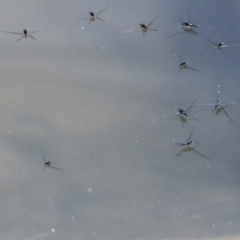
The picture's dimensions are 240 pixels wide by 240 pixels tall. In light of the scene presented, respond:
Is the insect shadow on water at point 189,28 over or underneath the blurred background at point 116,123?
over

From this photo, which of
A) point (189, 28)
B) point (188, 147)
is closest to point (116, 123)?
point (188, 147)

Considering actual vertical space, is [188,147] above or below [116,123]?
below

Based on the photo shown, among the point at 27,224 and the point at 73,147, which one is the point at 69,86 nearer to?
the point at 73,147

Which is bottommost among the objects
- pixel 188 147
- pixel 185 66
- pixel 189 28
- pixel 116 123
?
pixel 188 147

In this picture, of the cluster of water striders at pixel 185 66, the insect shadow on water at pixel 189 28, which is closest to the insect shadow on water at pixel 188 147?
the cluster of water striders at pixel 185 66

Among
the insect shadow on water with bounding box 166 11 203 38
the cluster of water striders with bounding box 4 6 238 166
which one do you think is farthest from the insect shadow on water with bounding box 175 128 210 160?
the insect shadow on water with bounding box 166 11 203 38

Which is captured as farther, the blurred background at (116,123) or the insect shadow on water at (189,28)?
the insect shadow on water at (189,28)

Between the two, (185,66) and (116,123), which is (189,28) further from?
(116,123)

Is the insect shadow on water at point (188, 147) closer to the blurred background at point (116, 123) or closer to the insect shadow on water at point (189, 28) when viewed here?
the blurred background at point (116, 123)

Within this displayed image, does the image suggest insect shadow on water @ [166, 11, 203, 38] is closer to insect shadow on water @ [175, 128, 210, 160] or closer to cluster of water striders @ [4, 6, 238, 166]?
cluster of water striders @ [4, 6, 238, 166]
